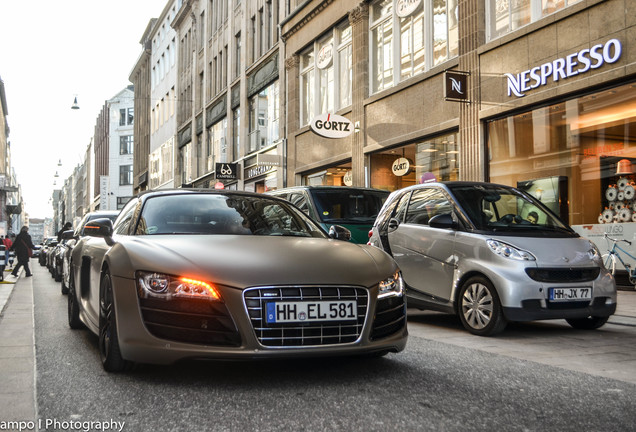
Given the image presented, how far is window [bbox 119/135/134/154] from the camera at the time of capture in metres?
85.8

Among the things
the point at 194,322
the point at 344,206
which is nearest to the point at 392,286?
the point at 194,322

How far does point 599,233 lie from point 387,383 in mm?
9538

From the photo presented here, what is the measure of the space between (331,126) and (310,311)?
52.3ft

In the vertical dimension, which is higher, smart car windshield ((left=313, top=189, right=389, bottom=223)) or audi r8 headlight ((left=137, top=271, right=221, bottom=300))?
smart car windshield ((left=313, top=189, right=389, bottom=223))

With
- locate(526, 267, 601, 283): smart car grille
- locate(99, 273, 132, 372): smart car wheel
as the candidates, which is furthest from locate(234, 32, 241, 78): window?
locate(99, 273, 132, 372): smart car wheel

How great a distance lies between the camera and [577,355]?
18.4ft

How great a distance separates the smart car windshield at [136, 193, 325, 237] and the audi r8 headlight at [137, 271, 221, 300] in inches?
36.4

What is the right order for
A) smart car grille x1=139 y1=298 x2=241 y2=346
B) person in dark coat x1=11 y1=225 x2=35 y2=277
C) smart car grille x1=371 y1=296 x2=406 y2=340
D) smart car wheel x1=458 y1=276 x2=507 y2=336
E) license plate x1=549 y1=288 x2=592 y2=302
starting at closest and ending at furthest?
smart car grille x1=139 y1=298 x2=241 y2=346 → smart car grille x1=371 y1=296 x2=406 y2=340 → license plate x1=549 y1=288 x2=592 y2=302 → smart car wheel x1=458 y1=276 x2=507 y2=336 → person in dark coat x1=11 y1=225 x2=35 y2=277

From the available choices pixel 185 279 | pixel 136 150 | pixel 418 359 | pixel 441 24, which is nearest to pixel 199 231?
pixel 185 279

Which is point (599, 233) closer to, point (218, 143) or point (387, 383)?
point (387, 383)

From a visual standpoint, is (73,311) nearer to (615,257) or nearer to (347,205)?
(347,205)

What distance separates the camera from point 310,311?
3934 mm

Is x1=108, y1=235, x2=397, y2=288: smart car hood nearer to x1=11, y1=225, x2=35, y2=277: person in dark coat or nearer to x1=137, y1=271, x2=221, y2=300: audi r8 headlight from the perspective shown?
x1=137, y1=271, x2=221, y2=300: audi r8 headlight

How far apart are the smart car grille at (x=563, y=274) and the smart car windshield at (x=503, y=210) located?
58 cm
